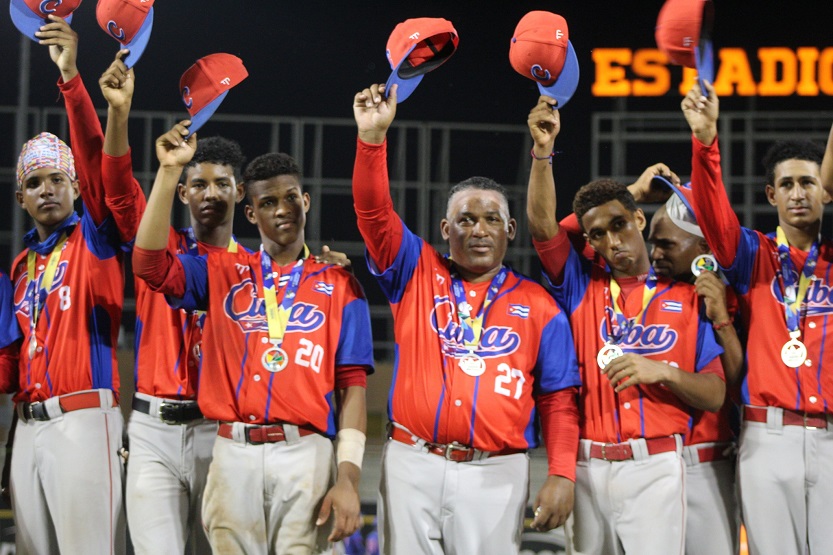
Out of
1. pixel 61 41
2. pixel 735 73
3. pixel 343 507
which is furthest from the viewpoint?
pixel 735 73

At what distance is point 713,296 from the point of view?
304cm

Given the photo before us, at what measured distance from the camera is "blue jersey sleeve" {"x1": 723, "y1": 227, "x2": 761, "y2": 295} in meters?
3.16

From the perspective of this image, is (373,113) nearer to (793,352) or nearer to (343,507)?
(343,507)

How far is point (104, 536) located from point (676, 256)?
6.80 feet

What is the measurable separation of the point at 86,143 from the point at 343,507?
54.9 inches

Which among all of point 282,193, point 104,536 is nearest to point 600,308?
point 282,193

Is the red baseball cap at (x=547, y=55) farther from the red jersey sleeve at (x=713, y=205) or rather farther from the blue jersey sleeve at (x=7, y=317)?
the blue jersey sleeve at (x=7, y=317)

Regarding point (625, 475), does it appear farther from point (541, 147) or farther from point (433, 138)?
point (433, 138)

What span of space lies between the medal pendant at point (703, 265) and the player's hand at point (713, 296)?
3.9 inches

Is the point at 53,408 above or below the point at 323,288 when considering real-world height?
below

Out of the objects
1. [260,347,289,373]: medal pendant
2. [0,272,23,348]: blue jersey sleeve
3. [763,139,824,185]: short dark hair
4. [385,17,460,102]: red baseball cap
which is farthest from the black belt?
[763,139,824,185]: short dark hair

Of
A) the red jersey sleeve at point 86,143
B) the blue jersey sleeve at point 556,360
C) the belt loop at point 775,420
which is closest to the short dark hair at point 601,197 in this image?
the blue jersey sleeve at point 556,360

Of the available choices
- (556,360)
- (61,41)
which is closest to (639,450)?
(556,360)

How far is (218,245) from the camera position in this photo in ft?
11.4
